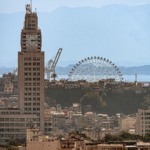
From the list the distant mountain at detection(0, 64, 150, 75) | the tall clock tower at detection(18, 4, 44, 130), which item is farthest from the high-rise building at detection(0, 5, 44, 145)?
the distant mountain at detection(0, 64, 150, 75)

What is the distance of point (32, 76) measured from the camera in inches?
3258

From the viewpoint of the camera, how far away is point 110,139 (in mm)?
66062

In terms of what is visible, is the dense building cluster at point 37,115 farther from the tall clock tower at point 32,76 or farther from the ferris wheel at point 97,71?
the ferris wheel at point 97,71

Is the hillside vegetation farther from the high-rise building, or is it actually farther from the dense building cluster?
the high-rise building

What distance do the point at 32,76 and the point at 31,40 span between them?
3409 mm

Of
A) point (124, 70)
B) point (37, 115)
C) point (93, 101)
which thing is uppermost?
point (124, 70)

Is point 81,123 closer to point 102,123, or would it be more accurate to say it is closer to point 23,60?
point 102,123

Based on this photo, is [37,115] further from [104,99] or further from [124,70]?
[124,70]

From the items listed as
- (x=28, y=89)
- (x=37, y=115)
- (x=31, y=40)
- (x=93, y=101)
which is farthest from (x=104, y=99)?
(x=37, y=115)

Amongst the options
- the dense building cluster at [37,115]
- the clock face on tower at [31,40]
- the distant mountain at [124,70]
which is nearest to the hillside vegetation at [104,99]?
the dense building cluster at [37,115]

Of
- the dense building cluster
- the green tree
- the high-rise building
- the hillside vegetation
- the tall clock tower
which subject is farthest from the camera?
the green tree

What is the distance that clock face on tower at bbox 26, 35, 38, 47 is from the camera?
84.9 meters

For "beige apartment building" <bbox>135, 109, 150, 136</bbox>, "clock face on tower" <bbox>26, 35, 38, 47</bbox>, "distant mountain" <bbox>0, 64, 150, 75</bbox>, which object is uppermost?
"distant mountain" <bbox>0, 64, 150, 75</bbox>

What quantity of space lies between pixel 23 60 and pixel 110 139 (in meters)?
18.6
